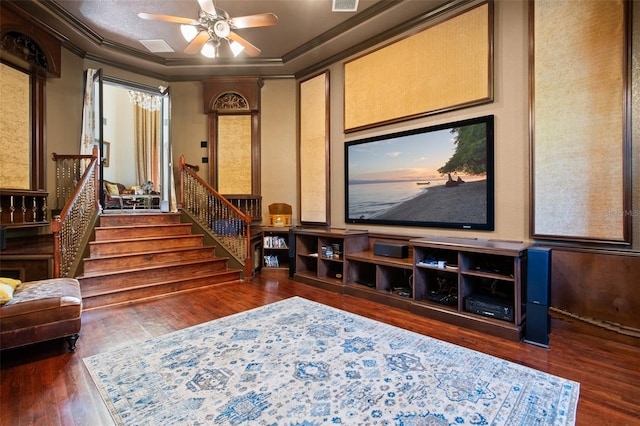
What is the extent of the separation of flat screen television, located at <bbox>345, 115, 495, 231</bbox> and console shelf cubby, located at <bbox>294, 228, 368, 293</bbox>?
18.0 inches

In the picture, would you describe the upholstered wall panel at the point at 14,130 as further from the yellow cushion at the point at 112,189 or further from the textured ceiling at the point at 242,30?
the yellow cushion at the point at 112,189

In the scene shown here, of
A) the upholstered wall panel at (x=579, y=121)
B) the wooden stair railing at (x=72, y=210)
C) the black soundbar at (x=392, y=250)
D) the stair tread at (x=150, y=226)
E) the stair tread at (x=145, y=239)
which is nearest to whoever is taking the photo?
the upholstered wall panel at (x=579, y=121)

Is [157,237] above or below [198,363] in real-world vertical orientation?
above

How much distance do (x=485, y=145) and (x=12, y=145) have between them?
616cm

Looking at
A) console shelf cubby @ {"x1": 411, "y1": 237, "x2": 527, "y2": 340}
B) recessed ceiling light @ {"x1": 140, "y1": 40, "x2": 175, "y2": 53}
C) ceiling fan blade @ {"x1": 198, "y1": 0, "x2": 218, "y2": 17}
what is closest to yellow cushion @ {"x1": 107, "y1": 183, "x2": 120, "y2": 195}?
recessed ceiling light @ {"x1": 140, "y1": 40, "x2": 175, "y2": 53}

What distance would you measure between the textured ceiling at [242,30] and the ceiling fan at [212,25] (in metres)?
0.60

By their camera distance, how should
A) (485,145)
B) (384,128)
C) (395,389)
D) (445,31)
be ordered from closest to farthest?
(395,389)
(485,145)
(445,31)
(384,128)

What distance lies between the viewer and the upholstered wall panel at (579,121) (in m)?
2.65

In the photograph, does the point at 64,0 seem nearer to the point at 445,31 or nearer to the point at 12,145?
the point at 12,145

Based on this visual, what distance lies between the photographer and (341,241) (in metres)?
4.71

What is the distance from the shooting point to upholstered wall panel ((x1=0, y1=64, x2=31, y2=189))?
159 inches

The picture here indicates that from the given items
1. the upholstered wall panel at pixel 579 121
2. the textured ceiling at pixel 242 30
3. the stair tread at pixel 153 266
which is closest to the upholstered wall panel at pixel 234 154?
the textured ceiling at pixel 242 30

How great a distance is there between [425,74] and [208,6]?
2723 mm

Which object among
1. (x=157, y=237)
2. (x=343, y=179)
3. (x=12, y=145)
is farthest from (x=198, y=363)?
(x=12, y=145)
